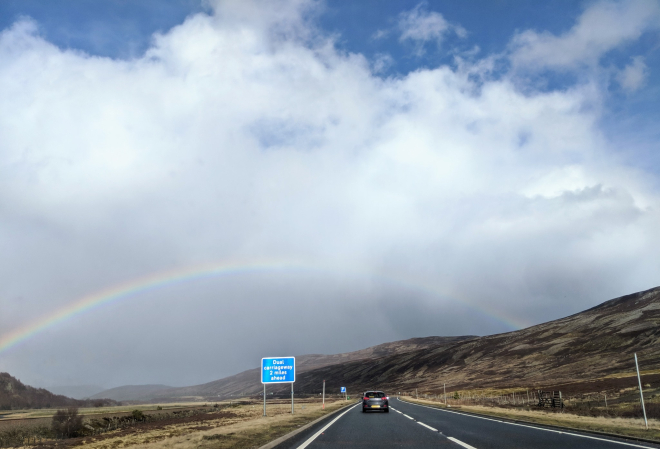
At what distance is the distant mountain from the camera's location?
17312 centimetres

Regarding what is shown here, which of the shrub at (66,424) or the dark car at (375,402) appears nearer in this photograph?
the dark car at (375,402)

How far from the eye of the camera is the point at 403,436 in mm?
18672

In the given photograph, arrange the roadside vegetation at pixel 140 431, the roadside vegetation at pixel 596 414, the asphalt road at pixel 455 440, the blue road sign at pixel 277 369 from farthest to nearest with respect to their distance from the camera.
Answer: the blue road sign at pixel 277 369
the roadside vegetation at pixel 140 431
the roadside vegetation at pixel 596 414
the asphalt road at pixel 455 440

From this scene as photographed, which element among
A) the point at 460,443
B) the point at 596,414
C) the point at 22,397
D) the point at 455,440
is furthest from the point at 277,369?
the point at 22,397

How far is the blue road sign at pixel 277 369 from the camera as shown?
42.3 metres

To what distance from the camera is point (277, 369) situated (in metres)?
42.6

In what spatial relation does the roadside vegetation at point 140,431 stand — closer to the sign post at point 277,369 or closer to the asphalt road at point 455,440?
the asphalt road at point 455,440

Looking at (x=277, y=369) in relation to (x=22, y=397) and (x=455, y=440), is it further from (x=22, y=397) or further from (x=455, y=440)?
(x=22, y=397)

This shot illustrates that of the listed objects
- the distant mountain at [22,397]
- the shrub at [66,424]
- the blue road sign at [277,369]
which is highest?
the blue road sign at [277,369]

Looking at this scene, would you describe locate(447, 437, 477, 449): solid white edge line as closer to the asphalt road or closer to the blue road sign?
the asphalt road

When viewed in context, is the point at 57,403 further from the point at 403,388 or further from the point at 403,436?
the point at 403,436

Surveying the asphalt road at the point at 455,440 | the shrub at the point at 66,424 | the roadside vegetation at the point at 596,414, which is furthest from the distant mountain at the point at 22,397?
the asphalt road at the point at 455,440

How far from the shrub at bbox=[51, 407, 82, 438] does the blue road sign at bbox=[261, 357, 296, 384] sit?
1804 cm

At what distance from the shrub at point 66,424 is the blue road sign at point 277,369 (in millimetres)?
18041
